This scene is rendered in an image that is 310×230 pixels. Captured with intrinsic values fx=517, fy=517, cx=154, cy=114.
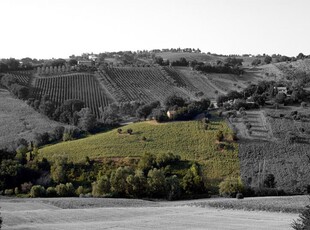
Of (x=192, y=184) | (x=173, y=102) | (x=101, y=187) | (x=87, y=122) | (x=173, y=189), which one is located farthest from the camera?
(x=173, y=102)

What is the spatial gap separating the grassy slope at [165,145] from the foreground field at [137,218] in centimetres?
2970

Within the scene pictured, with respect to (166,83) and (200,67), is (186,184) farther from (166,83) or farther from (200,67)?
(200,67)

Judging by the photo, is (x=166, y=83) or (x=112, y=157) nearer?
(x=112, y=157)

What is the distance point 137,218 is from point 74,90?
100476 mm

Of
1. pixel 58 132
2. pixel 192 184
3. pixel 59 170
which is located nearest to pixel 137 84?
pixel 58 132

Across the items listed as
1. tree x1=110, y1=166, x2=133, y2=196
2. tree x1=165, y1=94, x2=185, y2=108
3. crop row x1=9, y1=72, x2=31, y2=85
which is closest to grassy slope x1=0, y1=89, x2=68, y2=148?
crop row x1=9, y1=72, x2=31, y2=85

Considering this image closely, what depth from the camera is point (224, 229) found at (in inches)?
1459

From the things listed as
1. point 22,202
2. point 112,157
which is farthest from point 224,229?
point 112,157

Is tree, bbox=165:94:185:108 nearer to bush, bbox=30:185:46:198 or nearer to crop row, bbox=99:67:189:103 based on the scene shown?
crop row, bbox=99:67:189:103

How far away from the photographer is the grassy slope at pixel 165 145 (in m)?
80.8

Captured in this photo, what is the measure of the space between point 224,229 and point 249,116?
65.3m

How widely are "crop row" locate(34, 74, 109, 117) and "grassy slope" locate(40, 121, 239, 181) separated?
30.7m

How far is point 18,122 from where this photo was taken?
109625 millimetres

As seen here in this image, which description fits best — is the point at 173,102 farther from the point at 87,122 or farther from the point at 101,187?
the point at 101,187
